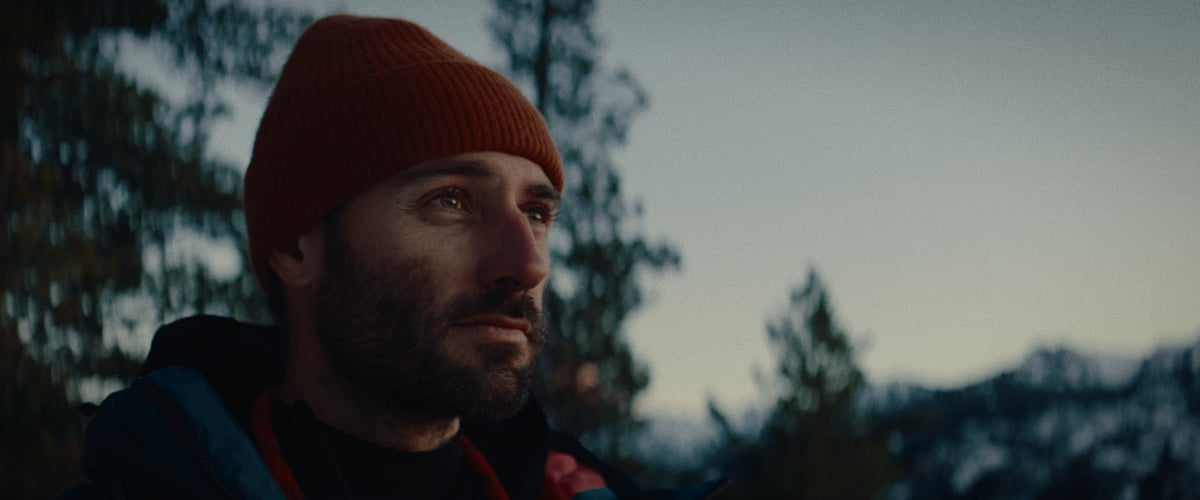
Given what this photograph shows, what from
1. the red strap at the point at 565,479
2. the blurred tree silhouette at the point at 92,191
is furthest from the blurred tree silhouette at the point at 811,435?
the red strap at the point at 565,479

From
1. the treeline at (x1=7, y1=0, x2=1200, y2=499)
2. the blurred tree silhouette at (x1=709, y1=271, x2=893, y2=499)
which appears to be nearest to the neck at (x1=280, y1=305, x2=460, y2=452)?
the treeline at (x1=7, y1=0, x2=1200, y2=499)

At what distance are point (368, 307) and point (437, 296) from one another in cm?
20

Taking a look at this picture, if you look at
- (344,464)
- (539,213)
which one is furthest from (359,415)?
(539,213)

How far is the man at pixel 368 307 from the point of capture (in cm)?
218

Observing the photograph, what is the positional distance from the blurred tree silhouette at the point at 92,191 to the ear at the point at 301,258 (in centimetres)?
533

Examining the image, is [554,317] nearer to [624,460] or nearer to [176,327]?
[624,460]

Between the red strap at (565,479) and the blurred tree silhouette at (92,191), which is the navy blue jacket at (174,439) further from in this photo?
the blurred tree silhouette at (92,191)

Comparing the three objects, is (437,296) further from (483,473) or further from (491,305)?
(483,473)

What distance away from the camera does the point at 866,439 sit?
19.8 metres

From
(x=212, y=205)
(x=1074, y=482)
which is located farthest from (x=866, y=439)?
(x=1074, y=482)

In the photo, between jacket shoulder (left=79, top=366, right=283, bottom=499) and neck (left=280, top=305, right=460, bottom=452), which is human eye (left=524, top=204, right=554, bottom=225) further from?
jacket shoulder (left=79, top=366, right=283, bottom=499)

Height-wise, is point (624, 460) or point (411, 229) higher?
point (411, 229)

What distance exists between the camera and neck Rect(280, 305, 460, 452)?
2.43 m

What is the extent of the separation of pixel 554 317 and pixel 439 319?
12.3 m
